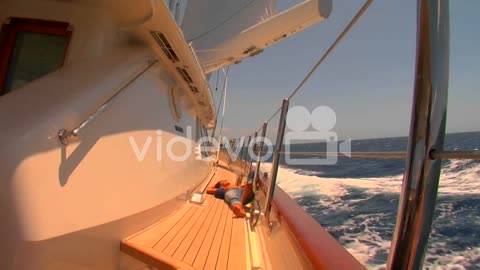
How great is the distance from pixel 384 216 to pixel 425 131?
18.6 feet

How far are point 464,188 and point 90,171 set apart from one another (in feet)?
29.4

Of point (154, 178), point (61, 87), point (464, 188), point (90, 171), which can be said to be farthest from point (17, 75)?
point (464, 188)

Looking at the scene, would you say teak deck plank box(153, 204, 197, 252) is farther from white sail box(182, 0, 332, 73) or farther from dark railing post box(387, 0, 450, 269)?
white sail box(182, 0, 332, 73)

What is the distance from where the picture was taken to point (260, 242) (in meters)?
2.48

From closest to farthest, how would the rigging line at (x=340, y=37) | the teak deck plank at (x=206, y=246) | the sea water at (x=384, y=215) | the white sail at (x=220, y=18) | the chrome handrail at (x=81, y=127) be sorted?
the rigging line at (x=340, y=37) → the chrome handrail at (x=81, y=127) → the teak deck plank at (x=206, y=246) → the sea water at (x=384, y=215) → the white sail at (x=220, y=18)

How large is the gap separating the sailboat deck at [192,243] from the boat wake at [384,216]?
155 cm

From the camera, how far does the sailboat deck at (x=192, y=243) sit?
2.14 meters

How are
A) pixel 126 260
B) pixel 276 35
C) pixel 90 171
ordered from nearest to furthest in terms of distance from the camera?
pixel 90 171
pixel 126 260
pixel 276 35

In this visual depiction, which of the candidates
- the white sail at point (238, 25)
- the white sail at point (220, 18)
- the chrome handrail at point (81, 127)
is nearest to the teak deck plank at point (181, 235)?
the chrome handrail at point (81, 127)

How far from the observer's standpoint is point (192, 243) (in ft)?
8.28

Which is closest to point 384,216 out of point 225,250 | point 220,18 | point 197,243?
point 225,250

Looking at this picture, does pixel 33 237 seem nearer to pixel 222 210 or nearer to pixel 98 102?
pixel 98 102

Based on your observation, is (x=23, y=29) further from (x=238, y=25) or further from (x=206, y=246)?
(x=238, y=25)

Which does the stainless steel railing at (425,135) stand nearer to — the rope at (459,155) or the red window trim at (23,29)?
the rope at (459,155)
